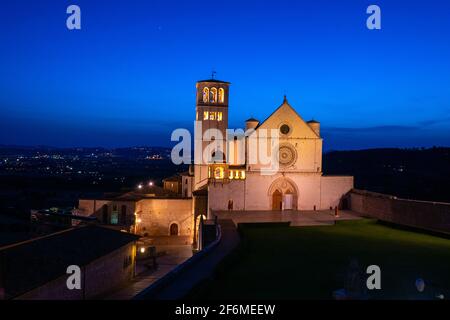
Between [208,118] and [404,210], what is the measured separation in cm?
1829

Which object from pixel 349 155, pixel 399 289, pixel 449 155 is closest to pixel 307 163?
pixel 399 289

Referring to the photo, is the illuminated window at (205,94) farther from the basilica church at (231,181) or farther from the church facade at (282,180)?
the church facade at (282,180)

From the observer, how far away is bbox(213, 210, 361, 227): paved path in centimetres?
2752

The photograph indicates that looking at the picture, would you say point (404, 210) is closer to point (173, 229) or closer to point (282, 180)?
point (282, 180)

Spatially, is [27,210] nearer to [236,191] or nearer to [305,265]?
[236,191]

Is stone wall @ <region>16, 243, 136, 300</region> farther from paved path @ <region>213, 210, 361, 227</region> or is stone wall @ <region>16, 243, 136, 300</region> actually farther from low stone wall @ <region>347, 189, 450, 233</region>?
low stone wall @ <region>347, 189, 450, 233</region>

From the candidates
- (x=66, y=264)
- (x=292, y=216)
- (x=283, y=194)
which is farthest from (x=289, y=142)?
(x=66, y=264)

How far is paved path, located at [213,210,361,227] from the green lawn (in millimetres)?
1433

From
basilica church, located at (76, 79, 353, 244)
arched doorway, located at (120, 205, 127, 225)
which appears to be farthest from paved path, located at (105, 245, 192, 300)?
arched doorway, located at (120, 205, 127, 225)

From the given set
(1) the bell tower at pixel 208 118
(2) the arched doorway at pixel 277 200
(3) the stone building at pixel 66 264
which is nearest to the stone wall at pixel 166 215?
(1) the bell tower at pixel 208 118

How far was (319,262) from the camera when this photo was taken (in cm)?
1736

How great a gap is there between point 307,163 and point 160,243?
12.6 m

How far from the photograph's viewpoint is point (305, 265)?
16.9 m

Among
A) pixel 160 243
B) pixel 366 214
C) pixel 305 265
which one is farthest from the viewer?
pixel 160 243
